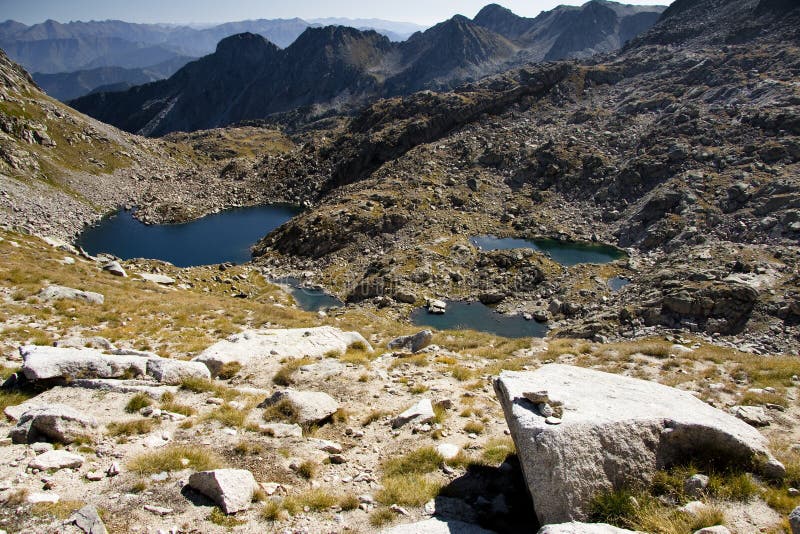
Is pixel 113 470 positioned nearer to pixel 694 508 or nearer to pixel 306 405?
pixel 306 405

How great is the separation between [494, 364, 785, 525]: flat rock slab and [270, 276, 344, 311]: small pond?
4691 centimetres

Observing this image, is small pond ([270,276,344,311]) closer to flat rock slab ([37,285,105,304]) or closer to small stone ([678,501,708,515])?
flat rock slab ([37,285,105,304])

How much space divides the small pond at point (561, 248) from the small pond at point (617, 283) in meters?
7.15

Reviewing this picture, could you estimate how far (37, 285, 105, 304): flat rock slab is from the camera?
81.3 ft

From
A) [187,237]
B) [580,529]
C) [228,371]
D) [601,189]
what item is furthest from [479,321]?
[187,237]

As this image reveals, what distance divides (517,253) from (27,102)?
5657 inches

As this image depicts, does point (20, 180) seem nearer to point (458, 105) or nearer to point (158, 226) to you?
point (158, 226)

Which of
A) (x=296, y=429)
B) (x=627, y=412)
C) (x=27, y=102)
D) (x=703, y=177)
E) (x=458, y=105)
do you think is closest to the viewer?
(x=627, y=412)

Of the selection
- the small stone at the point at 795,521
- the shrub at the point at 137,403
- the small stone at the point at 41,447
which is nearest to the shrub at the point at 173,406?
the shrub at the point at 137,403

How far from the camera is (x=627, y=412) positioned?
30.4ft

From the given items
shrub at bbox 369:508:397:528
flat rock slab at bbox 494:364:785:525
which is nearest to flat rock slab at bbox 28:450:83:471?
shrub at bbox 369:508:397:528

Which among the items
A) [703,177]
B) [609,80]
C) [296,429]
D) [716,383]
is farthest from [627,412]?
[609,80]

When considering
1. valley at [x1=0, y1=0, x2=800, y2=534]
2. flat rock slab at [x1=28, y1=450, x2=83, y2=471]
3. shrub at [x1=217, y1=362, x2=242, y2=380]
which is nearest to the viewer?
valley at [x1=0, y1=0, x2=800, y2=534]

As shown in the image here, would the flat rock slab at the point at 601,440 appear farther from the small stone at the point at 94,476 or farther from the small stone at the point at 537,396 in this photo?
the small stone at the point at 94,476
